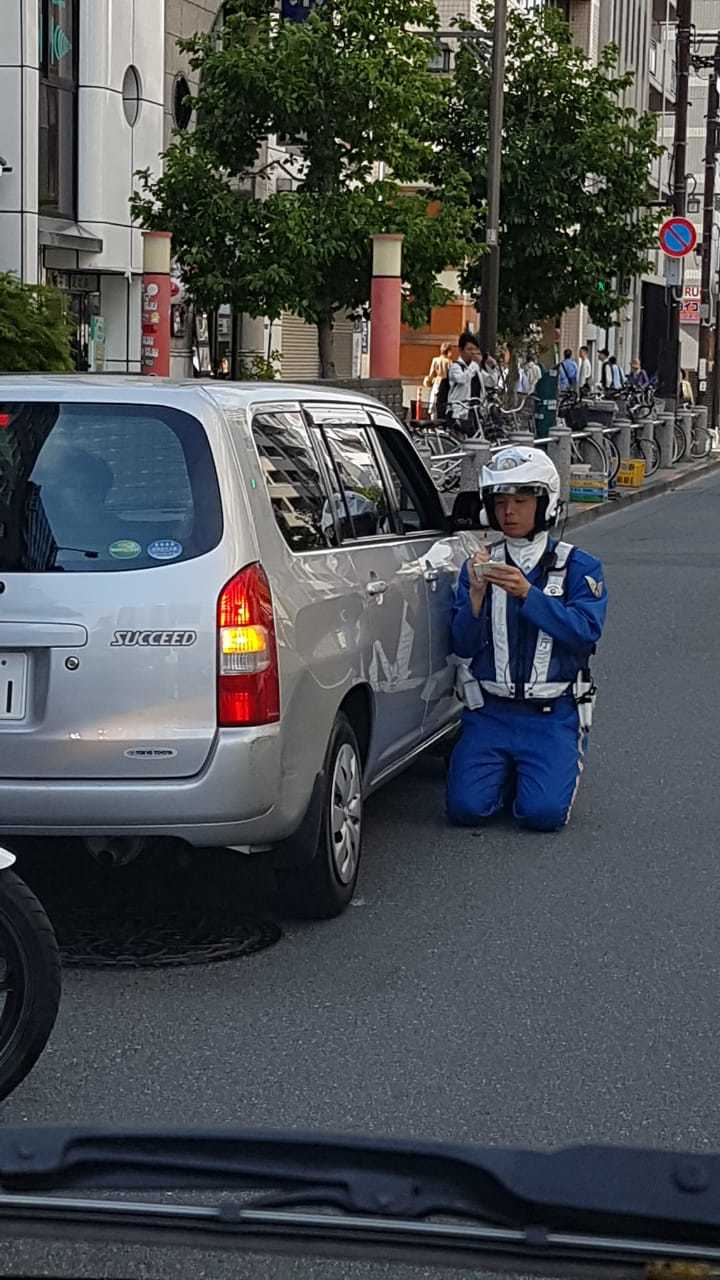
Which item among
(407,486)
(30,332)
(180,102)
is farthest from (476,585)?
(180,102)

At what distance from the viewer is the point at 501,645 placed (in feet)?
26.3

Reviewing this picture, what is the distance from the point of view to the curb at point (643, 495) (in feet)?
80.6

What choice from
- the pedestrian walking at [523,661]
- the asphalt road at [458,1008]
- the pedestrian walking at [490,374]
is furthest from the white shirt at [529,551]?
the pedestrian walking at [490,374]

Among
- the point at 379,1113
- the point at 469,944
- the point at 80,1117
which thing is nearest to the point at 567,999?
the point at 469,944

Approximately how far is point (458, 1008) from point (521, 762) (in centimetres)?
247

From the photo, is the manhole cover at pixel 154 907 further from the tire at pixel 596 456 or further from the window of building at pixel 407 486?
the tire at pixel 596 456

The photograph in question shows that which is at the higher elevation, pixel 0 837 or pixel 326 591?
pixel 326 591

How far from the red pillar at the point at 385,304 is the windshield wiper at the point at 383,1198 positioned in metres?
22.2

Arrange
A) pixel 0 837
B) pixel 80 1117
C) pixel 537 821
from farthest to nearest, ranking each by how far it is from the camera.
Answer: pixel 537 821 < pixel 0 837 < pixel 80 1117

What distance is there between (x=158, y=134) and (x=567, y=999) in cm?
2832

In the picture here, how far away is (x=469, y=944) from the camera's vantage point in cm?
640

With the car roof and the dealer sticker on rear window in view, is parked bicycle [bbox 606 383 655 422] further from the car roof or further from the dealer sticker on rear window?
the dealer sticker on rear window

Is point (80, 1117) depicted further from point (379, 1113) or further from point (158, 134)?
→ point (158, 134)

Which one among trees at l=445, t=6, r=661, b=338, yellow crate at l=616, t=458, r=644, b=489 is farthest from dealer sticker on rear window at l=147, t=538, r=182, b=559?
trees at l=445, t=6, r=661, b=338
